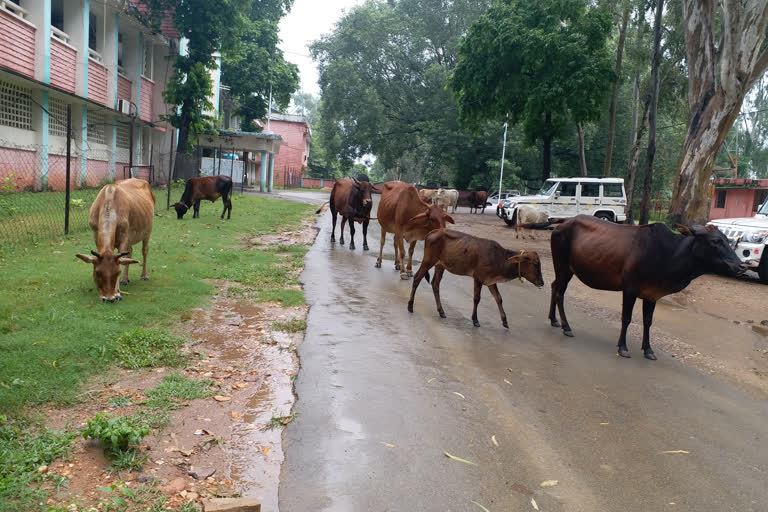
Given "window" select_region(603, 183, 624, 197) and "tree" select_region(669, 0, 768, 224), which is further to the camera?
"window" select_region(603, 183, 624, 197)

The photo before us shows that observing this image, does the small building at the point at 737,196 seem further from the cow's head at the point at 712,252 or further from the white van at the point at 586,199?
the cow's head at the point at 712,252

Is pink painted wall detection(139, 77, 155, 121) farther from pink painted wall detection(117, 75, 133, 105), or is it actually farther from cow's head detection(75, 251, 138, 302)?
cow's head detection(75, 251, 138, 302)

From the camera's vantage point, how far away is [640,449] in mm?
4297

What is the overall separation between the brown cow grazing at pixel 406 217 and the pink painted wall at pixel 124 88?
16.2 meters

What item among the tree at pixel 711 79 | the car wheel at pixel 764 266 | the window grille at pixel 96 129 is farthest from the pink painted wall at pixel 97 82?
the car wheel at pixel 764 266

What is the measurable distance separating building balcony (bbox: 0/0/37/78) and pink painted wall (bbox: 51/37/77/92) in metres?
1.09

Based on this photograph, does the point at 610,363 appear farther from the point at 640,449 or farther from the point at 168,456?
the point at 168,456

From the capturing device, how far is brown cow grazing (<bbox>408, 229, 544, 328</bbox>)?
727 cm

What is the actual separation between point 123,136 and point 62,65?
21.6 ft

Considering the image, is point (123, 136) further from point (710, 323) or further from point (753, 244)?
point (710, 323)

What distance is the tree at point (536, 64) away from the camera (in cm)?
2167

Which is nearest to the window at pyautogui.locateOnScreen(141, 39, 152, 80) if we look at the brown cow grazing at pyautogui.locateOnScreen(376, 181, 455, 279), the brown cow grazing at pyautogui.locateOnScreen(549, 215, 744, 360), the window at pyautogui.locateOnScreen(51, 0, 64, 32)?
the window at pyautogui.locateOnScreen(51, 0, 64, 32)

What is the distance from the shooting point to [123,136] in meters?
25.2

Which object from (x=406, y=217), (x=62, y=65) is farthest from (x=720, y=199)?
(x=62, y=65)
